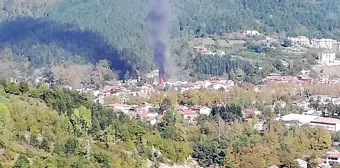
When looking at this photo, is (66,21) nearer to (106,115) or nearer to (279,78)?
(279,78)

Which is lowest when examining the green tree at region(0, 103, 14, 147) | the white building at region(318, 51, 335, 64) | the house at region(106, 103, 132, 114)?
the white building at region(318, 51, 335, 64)

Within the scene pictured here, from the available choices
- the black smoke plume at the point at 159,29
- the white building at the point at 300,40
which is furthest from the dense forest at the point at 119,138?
the white building at the point at 300,40

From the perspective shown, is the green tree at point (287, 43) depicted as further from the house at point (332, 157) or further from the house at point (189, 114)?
the house at point (332, 157)

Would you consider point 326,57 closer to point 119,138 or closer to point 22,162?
point 119,138

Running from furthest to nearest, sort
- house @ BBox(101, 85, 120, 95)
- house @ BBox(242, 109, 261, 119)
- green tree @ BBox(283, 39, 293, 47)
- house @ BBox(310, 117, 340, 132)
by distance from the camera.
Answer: green tree @ BBox(283, 39, 293, 47), house @ BBox(101, 85, 120, 95), house @ BBox(242, 109, 261, 119), house @ BBox(310, 117, 340, 132)

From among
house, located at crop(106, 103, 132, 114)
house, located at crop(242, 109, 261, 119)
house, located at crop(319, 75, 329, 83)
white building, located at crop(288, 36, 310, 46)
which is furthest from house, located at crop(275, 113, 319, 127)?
white building, located at crop(288, 36, 310, 46)

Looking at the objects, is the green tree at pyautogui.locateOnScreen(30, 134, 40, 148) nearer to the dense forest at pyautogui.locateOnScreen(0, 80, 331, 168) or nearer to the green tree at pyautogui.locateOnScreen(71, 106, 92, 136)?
the dense forest at pyautogui.locateOnScreen(0, 80, 331, 168)

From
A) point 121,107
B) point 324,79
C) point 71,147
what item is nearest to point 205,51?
point 324,79
